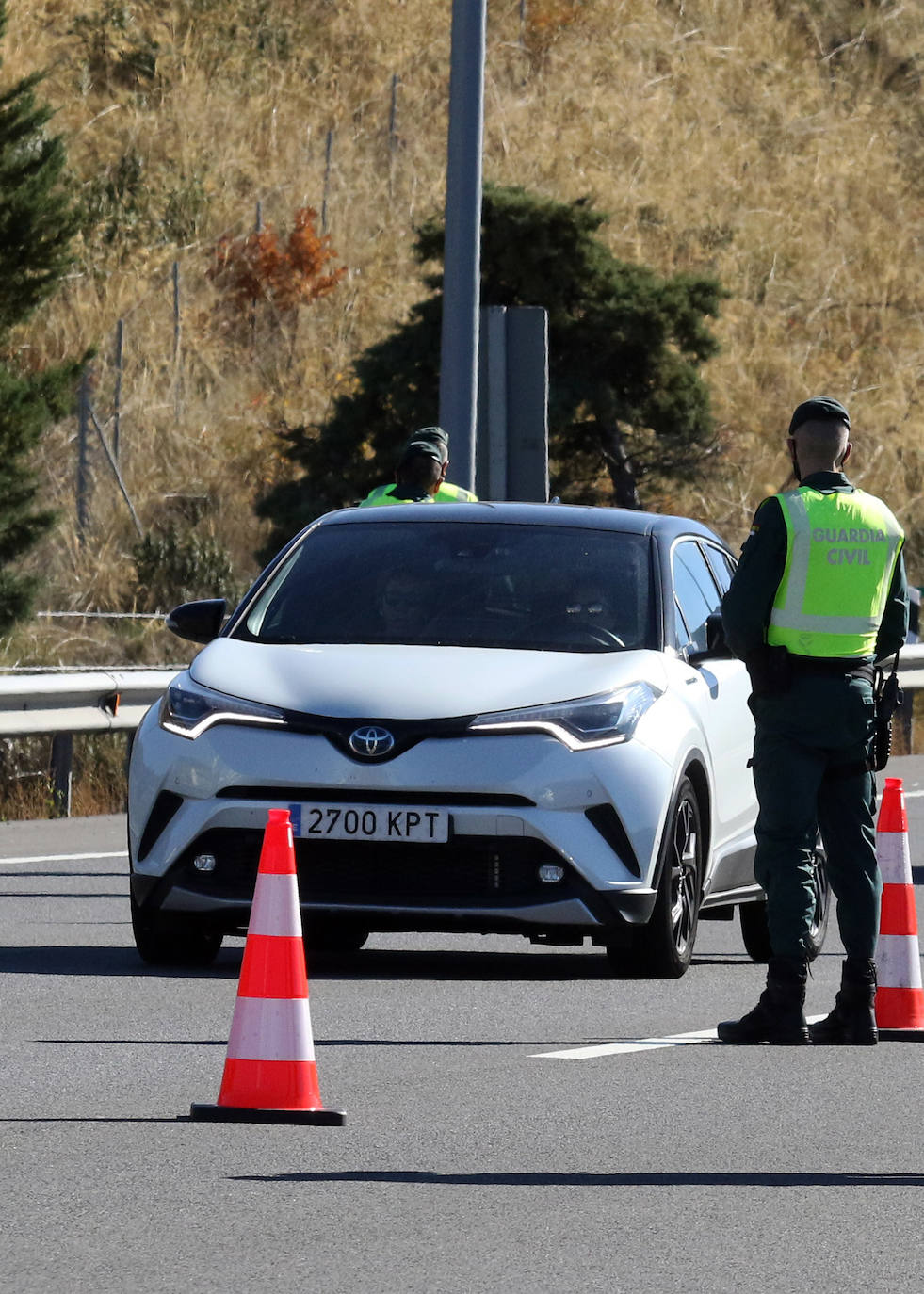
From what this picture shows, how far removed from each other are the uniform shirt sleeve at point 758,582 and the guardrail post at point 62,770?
8463 mm

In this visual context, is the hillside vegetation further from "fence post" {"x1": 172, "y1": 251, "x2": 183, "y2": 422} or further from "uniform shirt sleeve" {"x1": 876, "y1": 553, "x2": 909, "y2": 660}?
"uniform shirt sleeve" {"x1": 876, "y1": 553, "x2": 909, "y2": 660}

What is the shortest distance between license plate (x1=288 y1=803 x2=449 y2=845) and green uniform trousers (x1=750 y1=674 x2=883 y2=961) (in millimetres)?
1230

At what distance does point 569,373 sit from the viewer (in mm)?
29953

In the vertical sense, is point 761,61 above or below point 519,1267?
above

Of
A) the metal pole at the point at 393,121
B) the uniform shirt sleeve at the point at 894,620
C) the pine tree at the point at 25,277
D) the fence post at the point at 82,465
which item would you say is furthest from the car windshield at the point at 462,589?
the metal pole at the point at 393,121

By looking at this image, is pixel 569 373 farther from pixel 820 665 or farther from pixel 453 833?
pixel 820 665

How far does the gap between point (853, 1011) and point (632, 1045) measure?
2.14ft

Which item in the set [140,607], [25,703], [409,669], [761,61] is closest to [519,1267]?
[409,669]

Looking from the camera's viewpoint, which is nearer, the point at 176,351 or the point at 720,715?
the point at 720,715

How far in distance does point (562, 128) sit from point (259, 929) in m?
41.9

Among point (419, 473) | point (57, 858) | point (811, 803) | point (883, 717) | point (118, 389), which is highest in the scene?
point (118, 389)

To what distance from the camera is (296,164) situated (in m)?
45.1

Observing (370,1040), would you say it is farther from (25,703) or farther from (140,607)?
(140,607)

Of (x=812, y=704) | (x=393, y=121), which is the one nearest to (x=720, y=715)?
(x=812, y=704)
